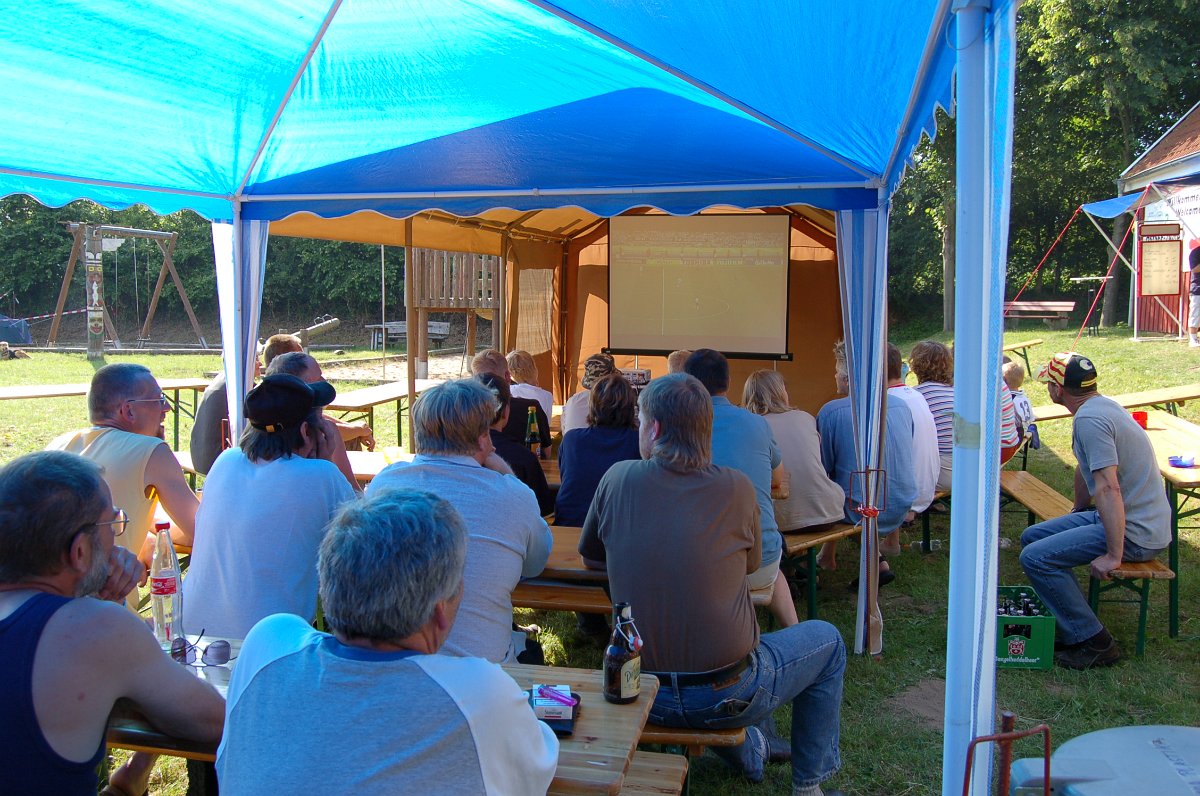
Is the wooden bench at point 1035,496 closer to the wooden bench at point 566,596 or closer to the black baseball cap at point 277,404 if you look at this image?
the wooden bench at point 566,596

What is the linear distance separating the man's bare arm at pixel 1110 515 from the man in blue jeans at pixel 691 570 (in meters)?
1.82

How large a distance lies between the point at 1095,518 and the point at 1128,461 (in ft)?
1.12

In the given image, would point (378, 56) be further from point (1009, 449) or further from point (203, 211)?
point (1009, 449)

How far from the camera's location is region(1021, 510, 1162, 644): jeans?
3.84 m

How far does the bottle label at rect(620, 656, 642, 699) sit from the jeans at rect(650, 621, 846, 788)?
1.65 ft

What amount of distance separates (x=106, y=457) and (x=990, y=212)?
2652 millimetres

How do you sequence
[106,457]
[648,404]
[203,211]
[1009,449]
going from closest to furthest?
[648,404], [106,457], [203,211], [1009,449]

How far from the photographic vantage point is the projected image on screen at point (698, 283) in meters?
8.12

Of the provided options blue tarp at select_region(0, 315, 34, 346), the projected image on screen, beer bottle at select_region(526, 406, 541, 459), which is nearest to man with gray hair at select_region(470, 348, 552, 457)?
beer bottle at select_region(526, 406, 541, 459)

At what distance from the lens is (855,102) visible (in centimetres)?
329

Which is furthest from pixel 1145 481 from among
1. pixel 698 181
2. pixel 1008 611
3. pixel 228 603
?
pixel 228 603

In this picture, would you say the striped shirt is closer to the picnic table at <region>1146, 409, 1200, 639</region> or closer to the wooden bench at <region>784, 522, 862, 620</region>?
the picnic table at <region>1146, 409, 1200, 639</region>

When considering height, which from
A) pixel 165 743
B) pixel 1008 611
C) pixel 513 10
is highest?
pixel 513 10

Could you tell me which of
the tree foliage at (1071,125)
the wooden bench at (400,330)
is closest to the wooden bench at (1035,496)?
the tree foliage at (1071,125)
